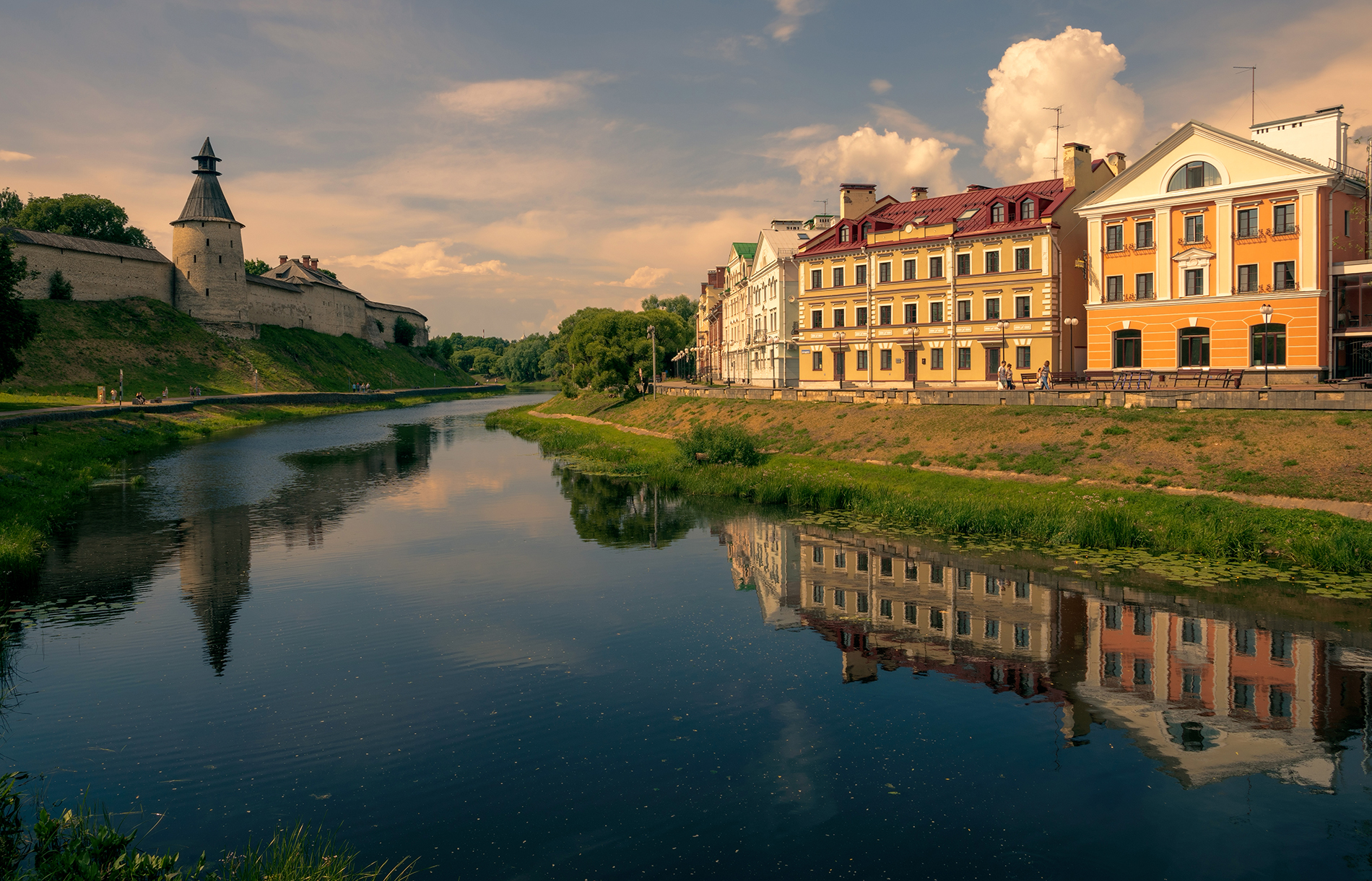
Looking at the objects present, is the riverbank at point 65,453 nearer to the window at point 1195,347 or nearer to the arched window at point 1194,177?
the window at point 1195,347

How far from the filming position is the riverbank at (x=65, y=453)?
1106 inches

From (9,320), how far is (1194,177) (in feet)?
222

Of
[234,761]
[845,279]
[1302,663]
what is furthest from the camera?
[845,279]

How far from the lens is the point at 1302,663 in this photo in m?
18.2

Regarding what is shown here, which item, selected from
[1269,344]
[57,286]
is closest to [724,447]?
[1269,344]

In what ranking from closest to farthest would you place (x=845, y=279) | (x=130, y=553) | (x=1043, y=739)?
(x=1043, y=739), (x=130, y=553), (x=845, y=279)

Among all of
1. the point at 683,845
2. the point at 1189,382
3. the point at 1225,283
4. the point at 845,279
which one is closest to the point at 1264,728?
the point at 683,845

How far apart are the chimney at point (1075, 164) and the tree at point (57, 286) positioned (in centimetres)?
10420

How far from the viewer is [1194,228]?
44.7 m

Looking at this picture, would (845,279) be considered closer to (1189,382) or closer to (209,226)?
(1189,382)

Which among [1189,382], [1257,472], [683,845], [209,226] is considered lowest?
[683,845]

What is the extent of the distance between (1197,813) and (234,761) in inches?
608

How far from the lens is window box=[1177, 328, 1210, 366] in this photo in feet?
147

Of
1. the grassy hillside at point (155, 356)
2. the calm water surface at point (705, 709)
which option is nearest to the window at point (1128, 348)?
the calm water surface at point (705, 709)
